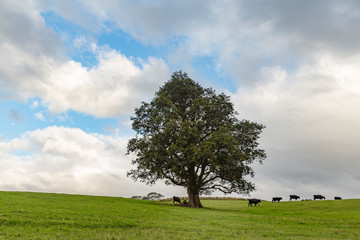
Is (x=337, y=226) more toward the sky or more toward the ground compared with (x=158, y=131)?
more toward the ground

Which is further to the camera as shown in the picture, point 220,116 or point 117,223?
point 220,116

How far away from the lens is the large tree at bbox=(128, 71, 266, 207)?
44094 mm

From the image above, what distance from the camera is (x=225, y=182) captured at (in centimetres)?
4866

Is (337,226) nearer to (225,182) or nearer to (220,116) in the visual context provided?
(225,182)

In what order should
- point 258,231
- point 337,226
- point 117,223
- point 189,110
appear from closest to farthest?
point 117,223
point 258,231
point 337,226
point 189,110

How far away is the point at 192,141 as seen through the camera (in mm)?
45438

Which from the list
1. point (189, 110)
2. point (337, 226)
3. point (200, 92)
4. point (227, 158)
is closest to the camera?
point (337, 226)

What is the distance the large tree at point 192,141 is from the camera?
4409 centimetres

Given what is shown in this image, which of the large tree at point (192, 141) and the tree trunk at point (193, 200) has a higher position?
the large tree at point (192, 141)

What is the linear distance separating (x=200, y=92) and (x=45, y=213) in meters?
33.6

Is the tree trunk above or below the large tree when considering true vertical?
below

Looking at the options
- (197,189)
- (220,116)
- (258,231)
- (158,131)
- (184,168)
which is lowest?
(258,231)

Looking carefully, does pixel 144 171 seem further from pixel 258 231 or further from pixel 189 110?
pixel 258 231

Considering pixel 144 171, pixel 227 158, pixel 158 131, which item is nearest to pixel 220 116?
pixel 227 158
